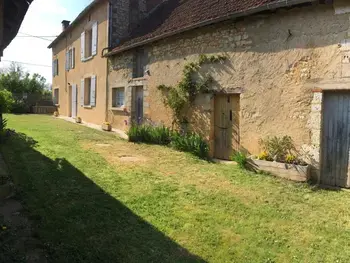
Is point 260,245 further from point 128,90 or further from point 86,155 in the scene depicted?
point 128,90

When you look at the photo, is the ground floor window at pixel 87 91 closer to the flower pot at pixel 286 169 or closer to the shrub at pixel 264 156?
the shrub at pixel 264 156

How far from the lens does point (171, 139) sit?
9.58 metres

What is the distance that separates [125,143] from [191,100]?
273 centimetres

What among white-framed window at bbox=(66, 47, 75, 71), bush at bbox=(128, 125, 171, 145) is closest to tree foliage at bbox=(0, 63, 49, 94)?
white-framed window at bbox=(66, 47, 75, 71)

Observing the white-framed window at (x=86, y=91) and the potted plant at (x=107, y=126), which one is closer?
the potted plant at (x=107, y=126)

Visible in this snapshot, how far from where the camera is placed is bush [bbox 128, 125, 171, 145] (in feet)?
32.3

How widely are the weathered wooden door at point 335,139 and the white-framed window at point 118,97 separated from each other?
8.91m

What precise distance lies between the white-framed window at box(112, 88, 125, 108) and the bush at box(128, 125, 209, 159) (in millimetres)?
3254

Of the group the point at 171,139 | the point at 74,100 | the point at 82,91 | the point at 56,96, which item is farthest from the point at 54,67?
the point at 171,139

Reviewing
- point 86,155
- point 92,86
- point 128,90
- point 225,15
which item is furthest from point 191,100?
point 92,86

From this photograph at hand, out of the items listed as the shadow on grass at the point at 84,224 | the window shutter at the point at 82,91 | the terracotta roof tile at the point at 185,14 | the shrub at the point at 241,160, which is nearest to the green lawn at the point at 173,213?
the shadow on grass at the point at 84,224

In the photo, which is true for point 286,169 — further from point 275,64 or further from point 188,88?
point 188,88

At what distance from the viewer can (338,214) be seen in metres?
4.63

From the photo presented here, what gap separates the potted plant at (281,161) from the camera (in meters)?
6.17
